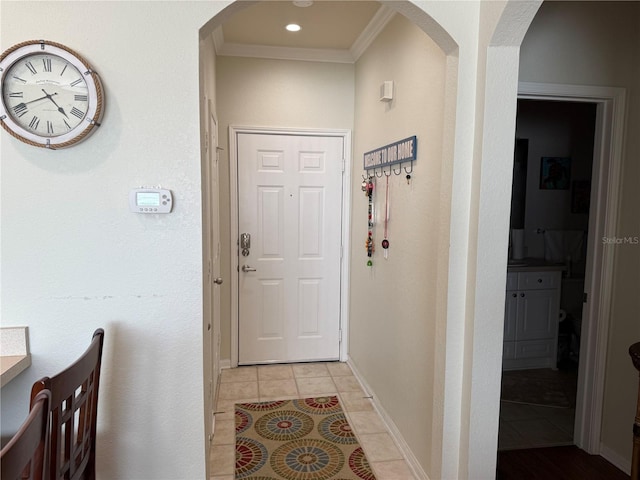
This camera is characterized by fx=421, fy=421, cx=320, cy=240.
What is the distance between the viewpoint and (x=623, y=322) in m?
2.34

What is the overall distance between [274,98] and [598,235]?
2.51 metres

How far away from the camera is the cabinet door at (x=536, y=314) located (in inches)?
141

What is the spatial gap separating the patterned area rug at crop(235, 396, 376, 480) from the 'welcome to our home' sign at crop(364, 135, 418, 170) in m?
1.73

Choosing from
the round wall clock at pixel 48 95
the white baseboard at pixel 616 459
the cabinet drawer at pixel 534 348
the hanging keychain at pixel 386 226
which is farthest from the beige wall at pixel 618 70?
the round wall clock at pixel 48 95

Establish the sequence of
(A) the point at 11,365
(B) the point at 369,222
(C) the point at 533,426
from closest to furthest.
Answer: (A) the point at 11,365, (C) the point at 533,426, (B) the point at 369,222

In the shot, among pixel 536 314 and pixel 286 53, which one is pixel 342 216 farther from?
pixel 536 314

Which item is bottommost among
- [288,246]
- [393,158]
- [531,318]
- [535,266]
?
[531,318]

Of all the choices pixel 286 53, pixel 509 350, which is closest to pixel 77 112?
pixel 286 53

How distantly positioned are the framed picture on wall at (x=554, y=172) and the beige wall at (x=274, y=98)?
193 centimetres

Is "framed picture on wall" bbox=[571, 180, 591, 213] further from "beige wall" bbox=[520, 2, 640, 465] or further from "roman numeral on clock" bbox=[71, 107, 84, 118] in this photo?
"roman numeral on clock" bbox=[71, 107, 84, 118]

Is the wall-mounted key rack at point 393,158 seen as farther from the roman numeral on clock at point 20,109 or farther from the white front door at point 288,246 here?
the roman numeral on clock at point 20,109

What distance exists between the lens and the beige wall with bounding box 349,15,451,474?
2.06 metres

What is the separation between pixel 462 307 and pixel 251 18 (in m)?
2.33

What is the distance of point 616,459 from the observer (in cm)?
236
